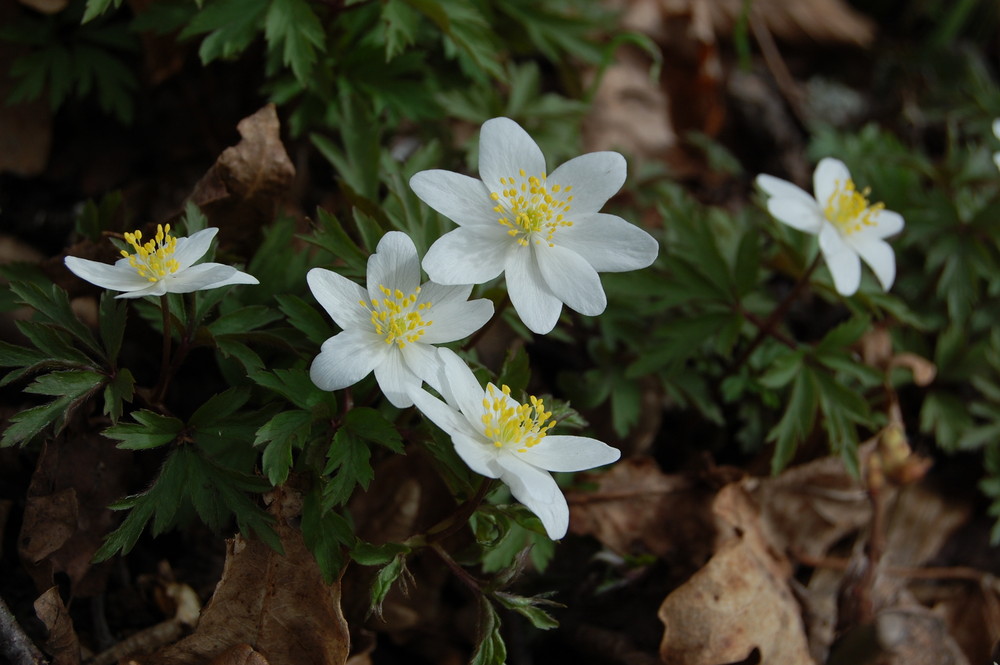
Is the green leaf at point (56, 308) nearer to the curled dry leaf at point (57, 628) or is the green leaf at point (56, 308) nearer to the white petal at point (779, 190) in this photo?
the curled dry leaf at point (57, 628)

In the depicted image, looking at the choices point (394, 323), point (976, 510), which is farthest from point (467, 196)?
point (976, 510)

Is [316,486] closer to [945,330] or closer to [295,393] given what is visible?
[295,393]

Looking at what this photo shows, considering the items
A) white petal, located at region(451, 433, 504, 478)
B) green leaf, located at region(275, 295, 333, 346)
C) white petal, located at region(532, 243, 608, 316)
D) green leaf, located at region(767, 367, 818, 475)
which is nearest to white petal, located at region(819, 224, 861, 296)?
green leaf, located at region(767, 367, 818, 475)

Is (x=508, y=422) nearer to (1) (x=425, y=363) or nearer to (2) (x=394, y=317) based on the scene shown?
(1) (x=425, y=363)

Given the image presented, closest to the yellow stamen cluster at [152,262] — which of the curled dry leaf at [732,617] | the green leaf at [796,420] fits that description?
the curled dry leaf at [732,617]

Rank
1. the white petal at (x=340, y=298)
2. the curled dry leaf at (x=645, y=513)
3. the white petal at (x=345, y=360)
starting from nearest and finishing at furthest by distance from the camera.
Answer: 1. the white petal at (x=345, y=360)
2. the white petal at (x=340, y=298)
3. the curled dry leaf at (x=645, y=513)

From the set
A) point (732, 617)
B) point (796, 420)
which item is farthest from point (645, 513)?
point (796, 420)
